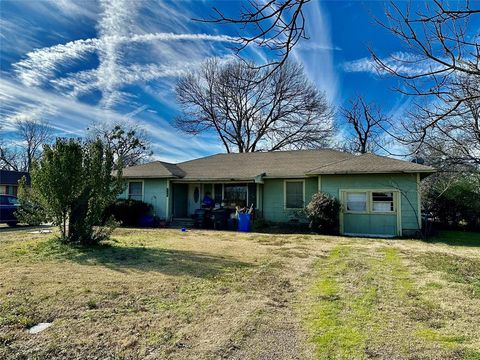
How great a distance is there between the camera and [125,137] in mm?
36531

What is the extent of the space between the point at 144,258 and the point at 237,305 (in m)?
3.90

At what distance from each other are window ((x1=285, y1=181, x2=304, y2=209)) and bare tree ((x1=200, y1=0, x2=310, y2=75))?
12.6 meters

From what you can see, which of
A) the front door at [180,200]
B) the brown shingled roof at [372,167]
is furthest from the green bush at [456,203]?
the front door at [180,200]

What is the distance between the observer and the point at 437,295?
497 centimetres

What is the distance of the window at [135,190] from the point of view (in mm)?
17781

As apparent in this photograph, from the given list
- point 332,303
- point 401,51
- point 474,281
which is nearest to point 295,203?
point 474,281

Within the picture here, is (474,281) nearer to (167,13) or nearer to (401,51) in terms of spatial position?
(401,51)

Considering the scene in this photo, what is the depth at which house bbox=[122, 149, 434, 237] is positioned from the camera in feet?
42.9

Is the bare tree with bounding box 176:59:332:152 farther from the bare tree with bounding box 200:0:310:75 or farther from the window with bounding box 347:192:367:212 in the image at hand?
the bare tree with bounding box 200:0:310:75

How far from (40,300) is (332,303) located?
4044 mm

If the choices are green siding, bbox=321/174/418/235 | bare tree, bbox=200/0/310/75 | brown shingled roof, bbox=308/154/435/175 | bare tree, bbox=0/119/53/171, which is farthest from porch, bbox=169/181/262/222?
bare tree, bbox=0/119/53/171

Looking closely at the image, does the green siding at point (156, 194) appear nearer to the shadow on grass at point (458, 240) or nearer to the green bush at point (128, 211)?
the green bush at point (128, 211)

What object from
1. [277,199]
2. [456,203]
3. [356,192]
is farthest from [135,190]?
[456,203]

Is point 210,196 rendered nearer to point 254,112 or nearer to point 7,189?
point 254,112
